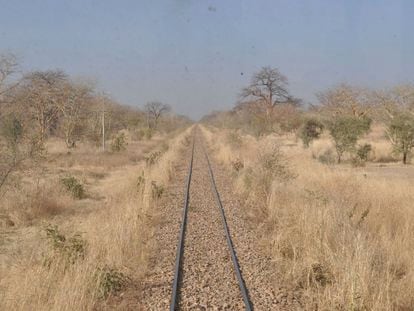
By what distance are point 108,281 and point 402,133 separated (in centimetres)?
2097

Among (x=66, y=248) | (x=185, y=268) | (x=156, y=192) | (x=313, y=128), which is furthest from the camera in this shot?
(x=313, y=128)

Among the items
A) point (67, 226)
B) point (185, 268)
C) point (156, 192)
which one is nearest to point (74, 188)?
point (156, 192)

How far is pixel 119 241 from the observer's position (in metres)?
7.75

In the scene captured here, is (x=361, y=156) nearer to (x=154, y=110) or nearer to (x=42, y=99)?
(x=42, y=99)

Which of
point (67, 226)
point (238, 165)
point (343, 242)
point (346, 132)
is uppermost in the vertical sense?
point (346, 132)

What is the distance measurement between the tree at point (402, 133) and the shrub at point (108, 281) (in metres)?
20.4

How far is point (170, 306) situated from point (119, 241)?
2.58 metres

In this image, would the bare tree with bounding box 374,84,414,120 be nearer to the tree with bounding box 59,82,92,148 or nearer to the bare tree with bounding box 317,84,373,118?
the bare tree with bounding box 317,84,373,118

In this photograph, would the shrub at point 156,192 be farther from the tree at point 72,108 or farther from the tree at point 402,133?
the tree at point 72,108

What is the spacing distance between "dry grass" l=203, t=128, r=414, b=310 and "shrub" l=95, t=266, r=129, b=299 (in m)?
2.61

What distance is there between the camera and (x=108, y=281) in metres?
6.03

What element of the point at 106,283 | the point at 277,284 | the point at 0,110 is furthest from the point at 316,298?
the point at 0,110

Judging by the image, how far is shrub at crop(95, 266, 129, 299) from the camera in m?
5.82

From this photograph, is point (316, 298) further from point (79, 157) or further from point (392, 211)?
point (79, 157)
